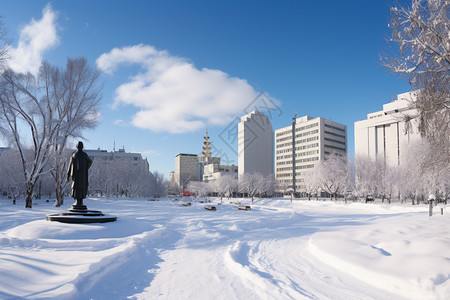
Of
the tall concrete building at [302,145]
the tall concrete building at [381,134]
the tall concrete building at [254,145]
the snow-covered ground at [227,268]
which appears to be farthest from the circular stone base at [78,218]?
the tall concrete building at [254,145]

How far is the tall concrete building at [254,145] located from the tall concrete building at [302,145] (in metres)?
10.6

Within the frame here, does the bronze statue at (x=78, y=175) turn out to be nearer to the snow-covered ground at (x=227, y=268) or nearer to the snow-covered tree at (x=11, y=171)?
the snow-covered ground at (x=227, y=268)

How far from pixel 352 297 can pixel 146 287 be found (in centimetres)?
437

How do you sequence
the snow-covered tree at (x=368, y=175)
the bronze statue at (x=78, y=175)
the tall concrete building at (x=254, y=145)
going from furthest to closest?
the tall concrete building at (x=254, y=145) < the snow-covered tree at (x=368, y=175) < the bronze statue at (x=78, y=175)

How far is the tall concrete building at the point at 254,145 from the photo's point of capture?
14229 cm

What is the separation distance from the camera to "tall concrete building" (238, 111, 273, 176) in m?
142

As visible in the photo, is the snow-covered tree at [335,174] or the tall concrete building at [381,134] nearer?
the snow-covered tree at [335,174]

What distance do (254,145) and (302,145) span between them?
92.5ft

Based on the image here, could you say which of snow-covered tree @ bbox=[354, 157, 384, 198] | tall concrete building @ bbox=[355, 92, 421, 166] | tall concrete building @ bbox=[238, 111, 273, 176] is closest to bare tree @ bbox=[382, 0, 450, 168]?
snow-covered tree @ bbox=[354, 157, 384, 198]

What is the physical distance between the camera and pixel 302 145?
12425cm

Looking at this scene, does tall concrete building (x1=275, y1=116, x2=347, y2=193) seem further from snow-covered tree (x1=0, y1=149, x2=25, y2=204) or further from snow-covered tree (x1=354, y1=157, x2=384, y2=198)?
snow-covered tree (x1=0, y1=149, x2=25, y2=204)

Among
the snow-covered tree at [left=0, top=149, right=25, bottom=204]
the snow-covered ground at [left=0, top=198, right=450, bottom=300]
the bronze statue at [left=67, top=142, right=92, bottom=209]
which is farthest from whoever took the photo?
the snow-covered tree at [left=0, top=149, right=25, bottom=204]

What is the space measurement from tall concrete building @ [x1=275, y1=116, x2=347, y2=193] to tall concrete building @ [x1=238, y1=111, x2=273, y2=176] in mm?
10612

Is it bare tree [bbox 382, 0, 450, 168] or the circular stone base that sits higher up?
bare tree [bbox 382, 0, 450, 168]
